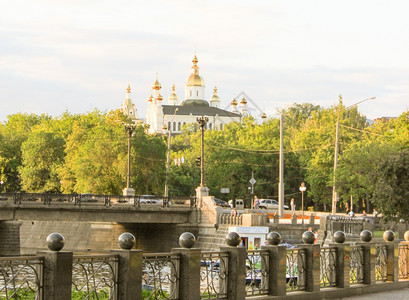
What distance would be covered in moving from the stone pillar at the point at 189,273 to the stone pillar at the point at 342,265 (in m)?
4.76

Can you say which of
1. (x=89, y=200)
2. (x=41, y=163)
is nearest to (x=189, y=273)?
(x=89, y=200)

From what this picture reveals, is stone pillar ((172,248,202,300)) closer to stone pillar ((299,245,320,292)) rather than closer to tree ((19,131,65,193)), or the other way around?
stone pillar ((299,245,320,292))

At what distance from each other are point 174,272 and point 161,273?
9.8 inches

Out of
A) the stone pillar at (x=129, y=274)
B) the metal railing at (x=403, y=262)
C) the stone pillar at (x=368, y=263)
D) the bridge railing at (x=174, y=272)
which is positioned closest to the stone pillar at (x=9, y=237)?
the metal railing at (x=403, y=262)

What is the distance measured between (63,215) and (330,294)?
41.5m

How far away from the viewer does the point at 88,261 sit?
1283 cm

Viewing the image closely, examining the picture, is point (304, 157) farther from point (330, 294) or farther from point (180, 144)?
point (330, 294)

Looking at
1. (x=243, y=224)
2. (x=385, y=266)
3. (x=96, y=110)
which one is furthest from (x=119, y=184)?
(x=385, y=266)

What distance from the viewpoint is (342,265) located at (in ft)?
59.1

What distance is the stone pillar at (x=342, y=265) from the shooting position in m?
18.0

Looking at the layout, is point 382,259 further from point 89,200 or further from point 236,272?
point 89,200

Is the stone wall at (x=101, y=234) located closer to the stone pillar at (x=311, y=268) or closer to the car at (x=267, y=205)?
the car at (x=267, y=205)

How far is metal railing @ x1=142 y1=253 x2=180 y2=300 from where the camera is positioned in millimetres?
13891

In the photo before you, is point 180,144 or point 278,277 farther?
point 180,144
